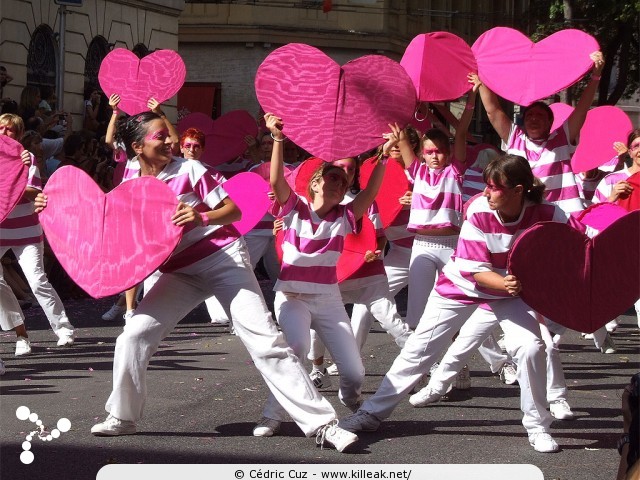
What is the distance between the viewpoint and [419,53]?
9.95 m

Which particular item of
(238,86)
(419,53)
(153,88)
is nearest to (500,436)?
(419,53)

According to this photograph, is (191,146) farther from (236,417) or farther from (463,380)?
(236,417)

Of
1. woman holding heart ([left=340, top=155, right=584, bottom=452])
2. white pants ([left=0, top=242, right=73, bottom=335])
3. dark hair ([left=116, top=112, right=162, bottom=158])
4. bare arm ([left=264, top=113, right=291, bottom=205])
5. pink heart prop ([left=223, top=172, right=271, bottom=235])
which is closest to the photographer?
woman holding heart ([left=340, top=155, right=584, bottom=452])

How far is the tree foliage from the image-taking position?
27.1m

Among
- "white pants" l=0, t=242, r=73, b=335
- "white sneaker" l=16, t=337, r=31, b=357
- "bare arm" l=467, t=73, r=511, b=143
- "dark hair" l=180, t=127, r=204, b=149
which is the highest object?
"bare arm" l=467, t=73, r=511, b=143

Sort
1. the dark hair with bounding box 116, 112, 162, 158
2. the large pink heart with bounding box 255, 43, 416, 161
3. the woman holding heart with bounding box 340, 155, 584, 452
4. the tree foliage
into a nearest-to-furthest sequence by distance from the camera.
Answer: the woman holding heart with bounding box 340, 155, 584, 452, the dark hair with bounding box 116, 112, 162, 158, the large pink heart with bounding box 255, 43, 416, 161, the tree foliage

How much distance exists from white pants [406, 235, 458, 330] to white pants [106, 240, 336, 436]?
220cm

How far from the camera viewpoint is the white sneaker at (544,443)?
286 inches

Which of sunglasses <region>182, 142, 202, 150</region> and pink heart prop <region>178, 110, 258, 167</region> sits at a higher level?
sunglasses <region>182, 142, 202, 150</region>

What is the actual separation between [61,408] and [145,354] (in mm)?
1314

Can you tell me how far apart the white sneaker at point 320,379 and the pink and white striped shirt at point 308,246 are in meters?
1.73

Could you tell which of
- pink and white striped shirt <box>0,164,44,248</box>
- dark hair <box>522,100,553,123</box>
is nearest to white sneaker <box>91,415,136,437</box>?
dark hair <box>522,100,553,123</box>

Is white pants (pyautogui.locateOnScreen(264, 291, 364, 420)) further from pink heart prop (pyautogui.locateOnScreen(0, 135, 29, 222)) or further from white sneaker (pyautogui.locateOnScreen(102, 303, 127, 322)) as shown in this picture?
white sneaker (pyautogui.locateOnScreen(102, 303, 127, 322))

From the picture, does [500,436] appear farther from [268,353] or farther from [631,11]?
[631,11]
